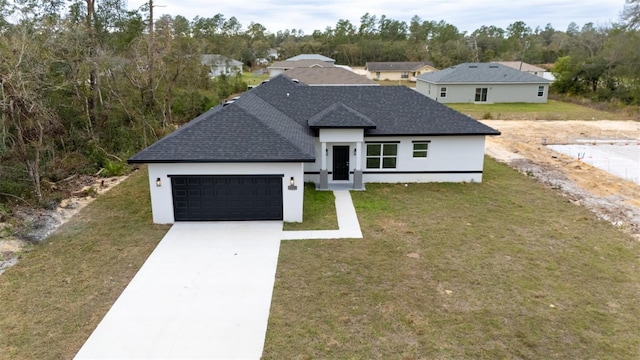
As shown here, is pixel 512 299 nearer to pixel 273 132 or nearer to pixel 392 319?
pixel 392 319

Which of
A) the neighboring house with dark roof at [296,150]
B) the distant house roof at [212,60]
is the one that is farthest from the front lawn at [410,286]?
the distant house roof at [212,60]

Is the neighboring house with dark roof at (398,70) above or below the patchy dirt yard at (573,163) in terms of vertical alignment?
above

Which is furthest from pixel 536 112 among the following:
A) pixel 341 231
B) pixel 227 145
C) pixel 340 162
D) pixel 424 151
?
pixel 227 145

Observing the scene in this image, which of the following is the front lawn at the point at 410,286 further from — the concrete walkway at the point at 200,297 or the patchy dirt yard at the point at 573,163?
the patchy dirt yard at the point at 573,163

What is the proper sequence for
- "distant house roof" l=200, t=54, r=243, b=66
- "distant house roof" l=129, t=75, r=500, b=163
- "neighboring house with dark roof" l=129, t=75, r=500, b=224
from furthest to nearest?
"distant house roof" l=200, t=54, r=243, b=66, "neighboring house with dark roof" l=129, t=75, r=500, b=224, "distant house roof" l=129, t=75, r=500, b=163

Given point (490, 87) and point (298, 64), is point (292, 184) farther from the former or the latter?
point (298, 64)

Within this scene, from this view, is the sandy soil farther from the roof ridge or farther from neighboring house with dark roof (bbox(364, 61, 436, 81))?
neighboring house with dark roof (bbox(364, 61, 436, 81))

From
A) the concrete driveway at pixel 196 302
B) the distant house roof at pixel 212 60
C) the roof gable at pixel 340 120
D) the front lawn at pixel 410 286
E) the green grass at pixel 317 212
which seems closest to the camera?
the concrete driveway at pixel 196 302

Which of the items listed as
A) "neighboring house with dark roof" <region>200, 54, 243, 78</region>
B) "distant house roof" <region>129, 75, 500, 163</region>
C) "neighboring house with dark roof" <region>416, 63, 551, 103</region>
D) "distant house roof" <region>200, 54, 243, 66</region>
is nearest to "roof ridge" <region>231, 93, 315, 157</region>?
"distant house roof" <region>129, 75, 500, 163</region>
